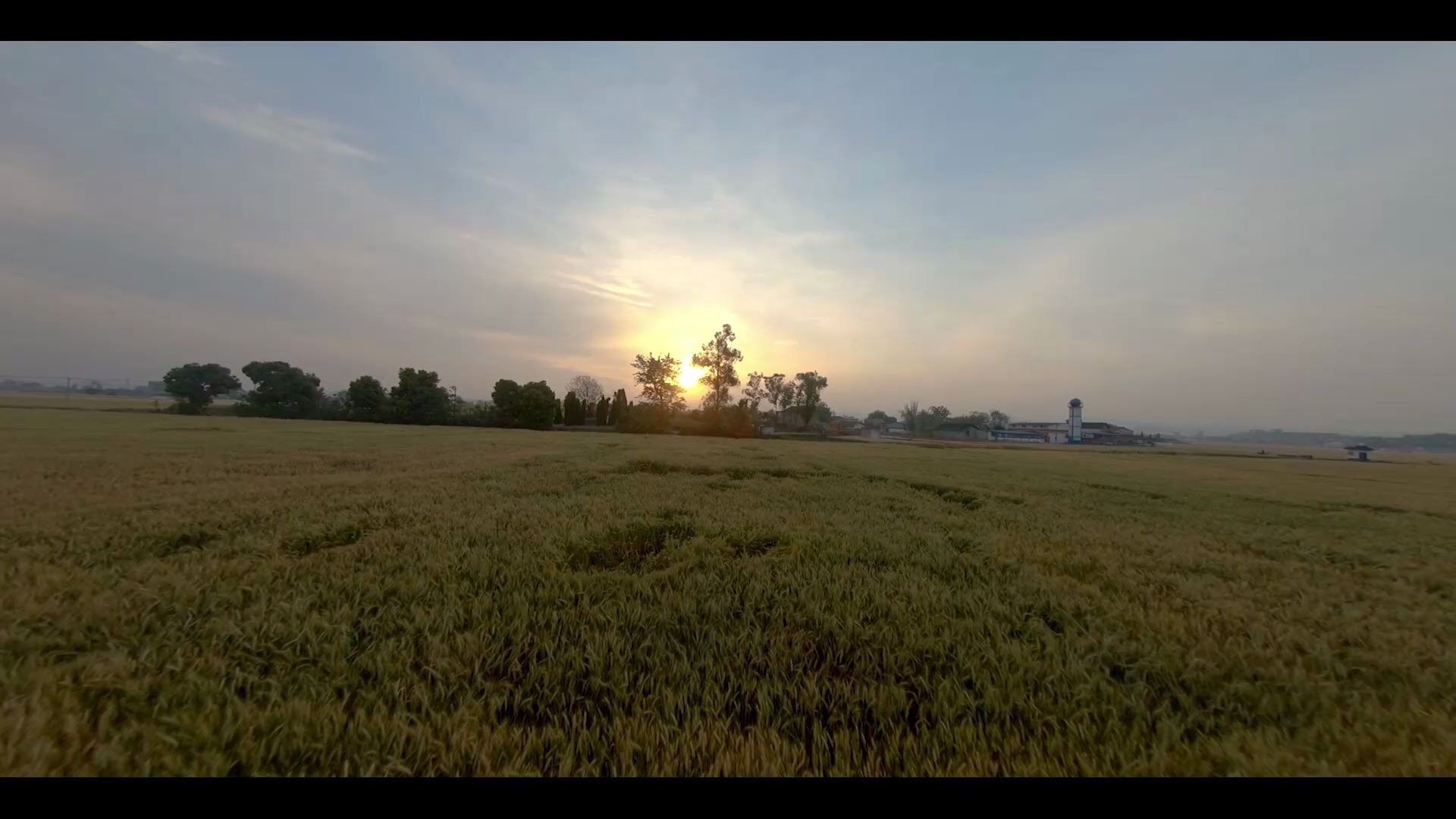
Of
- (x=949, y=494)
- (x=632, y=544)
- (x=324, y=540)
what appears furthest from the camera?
(x=949, y=494)

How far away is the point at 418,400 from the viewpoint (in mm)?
40000

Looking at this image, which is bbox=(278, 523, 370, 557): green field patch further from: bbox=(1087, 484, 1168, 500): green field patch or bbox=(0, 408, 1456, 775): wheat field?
bbox=(1087, 484, 1168, 500): green field patch

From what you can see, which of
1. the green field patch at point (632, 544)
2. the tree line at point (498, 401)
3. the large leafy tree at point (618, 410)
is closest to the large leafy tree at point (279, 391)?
the tree line at point (498, 401)

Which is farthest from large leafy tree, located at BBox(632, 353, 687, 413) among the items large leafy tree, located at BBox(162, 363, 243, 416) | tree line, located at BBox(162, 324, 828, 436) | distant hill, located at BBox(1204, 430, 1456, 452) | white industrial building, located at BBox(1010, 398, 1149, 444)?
distant hill, located at BBox(1204, 430, 1456, 452)

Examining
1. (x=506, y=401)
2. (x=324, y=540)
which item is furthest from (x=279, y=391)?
(x=324, y=540)

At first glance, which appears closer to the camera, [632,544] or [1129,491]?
[632,544]

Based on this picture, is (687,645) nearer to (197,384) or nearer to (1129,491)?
(1129,491)

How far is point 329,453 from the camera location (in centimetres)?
1074

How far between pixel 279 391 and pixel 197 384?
16.1 feet

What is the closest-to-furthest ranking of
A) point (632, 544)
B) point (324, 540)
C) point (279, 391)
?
point (324, 540) < point (632, 544) < point (279, 391)

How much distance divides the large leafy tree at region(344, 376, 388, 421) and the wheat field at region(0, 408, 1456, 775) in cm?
4125

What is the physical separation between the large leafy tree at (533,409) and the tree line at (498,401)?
77mm
